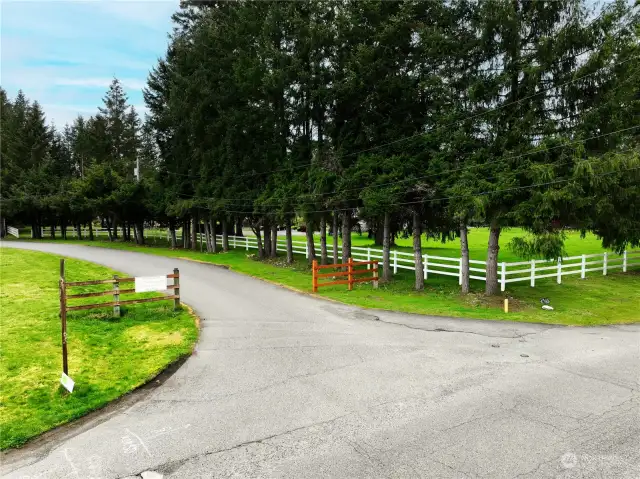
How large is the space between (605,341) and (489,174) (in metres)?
5.71

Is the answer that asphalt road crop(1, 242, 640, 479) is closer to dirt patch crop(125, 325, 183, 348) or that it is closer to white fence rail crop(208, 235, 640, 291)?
dirt patch crop(125, 325, 183, 348)

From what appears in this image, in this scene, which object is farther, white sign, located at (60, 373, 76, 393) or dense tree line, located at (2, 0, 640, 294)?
dense tree line, located at (2, 0, 640, 294)

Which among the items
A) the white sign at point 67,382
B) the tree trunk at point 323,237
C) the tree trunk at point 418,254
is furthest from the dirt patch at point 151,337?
the tree trunk at point 323,237

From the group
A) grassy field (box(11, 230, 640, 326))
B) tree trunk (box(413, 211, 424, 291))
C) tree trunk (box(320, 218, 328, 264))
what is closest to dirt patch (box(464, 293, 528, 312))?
grassy field (box(11, 230, 640, 326))

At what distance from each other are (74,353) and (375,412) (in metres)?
6.31

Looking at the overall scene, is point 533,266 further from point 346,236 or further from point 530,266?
point 346,236

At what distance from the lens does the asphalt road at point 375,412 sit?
4.87m

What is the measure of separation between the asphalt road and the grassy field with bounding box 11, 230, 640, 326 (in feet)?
6.55

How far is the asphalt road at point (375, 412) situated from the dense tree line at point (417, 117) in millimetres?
4778

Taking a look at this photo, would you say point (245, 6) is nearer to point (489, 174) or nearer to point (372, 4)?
point (372, 4)

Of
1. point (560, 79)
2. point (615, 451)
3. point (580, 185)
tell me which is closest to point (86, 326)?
point (615, 451)

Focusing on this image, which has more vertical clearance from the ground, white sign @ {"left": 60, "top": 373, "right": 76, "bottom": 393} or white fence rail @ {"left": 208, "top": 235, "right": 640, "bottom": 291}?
white fence rail @ {"left": 208, "top": 235, "right": 640, "bottom": 291}

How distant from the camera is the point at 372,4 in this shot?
54.4ft

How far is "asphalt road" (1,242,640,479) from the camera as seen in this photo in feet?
16.0
